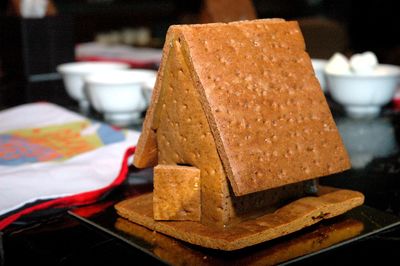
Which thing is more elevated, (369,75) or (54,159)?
(369,75)

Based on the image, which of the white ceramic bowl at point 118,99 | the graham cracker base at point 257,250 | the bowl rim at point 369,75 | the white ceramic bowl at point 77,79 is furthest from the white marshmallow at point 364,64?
the graham cracker base at point 257,250

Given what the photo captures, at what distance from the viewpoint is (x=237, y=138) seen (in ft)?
2.62

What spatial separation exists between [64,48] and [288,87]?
1.68 metres

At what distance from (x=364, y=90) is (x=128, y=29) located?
3717mm

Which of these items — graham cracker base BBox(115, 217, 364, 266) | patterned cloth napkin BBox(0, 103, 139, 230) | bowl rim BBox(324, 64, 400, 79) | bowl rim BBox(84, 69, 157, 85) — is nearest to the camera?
graham cracker base BBox(115, 217, 364, 266)

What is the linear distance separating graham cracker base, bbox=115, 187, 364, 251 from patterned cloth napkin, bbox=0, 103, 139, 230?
0.17m

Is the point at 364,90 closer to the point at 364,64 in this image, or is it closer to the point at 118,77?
the point at 364,64

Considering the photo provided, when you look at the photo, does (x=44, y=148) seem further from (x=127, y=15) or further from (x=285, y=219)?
(x=127, y=15)

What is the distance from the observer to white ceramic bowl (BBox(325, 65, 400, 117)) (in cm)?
166

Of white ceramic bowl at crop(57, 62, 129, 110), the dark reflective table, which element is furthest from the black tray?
white ceramic bowl at crop(57, 62, 129, 110)

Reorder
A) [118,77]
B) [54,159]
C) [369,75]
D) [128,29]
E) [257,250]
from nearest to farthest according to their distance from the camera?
[257,250], [54,159], [369,75], [118,77], [128,29]

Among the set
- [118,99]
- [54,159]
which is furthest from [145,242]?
[118,99]

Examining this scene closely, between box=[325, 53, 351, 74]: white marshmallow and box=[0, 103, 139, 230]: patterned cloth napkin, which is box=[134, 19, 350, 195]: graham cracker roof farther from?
box=[325, 53, 351, 74]: white marshmallow

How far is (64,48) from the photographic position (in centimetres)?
240
